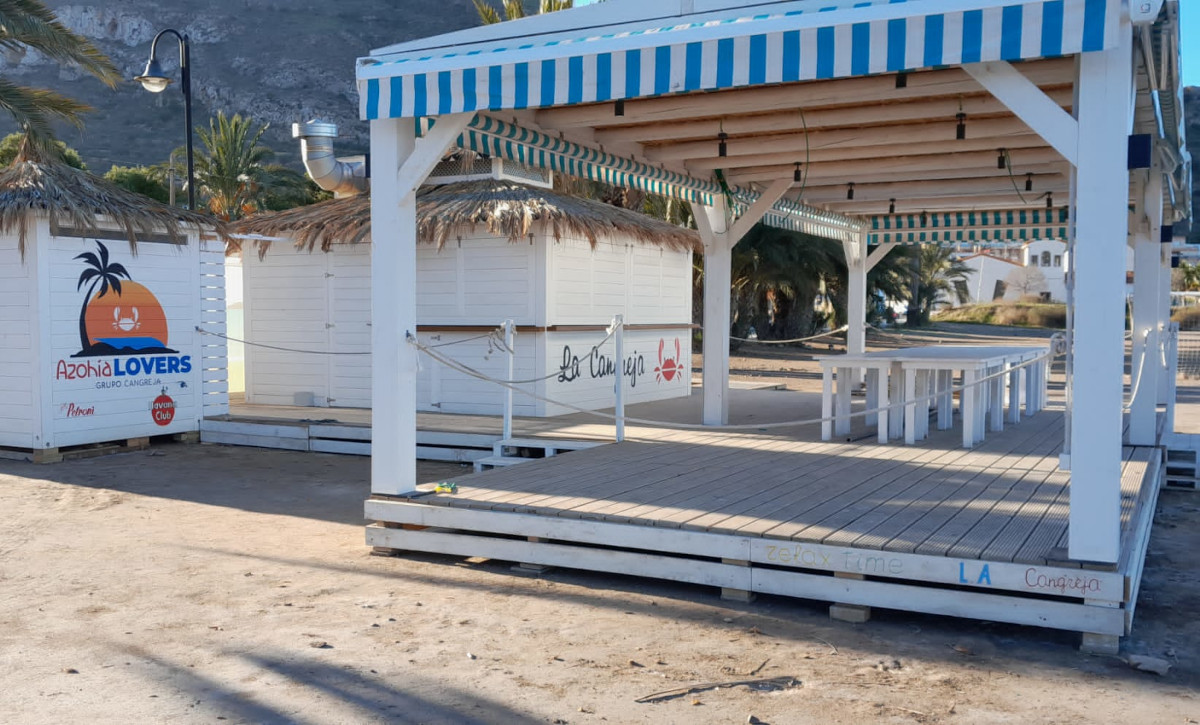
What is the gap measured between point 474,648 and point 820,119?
4827 millimetres

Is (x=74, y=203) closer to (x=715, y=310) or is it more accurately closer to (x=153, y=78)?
(x=153, y=78)

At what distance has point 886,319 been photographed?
139 feet

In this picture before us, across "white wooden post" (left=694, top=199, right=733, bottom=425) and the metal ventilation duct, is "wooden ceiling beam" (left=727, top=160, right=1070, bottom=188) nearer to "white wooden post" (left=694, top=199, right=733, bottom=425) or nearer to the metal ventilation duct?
"white wooden post" (left=694, top=199, right=733, bottom=425)

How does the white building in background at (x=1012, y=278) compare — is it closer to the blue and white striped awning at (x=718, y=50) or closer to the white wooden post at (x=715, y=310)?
the white wooden post at (x=715, y=310)

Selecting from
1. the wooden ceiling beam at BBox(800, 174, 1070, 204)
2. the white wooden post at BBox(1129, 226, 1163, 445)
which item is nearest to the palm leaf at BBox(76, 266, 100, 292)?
the wooden ceiling beam at BBox(800, 174, 1070, 204)

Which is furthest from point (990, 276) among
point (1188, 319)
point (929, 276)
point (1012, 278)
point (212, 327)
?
point (212, 327)

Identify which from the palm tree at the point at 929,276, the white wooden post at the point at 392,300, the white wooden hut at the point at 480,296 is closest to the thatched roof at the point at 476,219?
the white wooden hut at the point at 480,296

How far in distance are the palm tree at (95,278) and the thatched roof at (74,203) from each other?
0.28 meters

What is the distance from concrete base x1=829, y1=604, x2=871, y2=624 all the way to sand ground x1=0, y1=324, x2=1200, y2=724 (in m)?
0.05

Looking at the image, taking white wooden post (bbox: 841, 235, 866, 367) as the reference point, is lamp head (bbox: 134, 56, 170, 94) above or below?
above

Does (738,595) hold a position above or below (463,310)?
below

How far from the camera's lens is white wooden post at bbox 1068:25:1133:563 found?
170 inches

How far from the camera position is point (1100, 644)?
170 inches

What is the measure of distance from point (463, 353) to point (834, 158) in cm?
473
